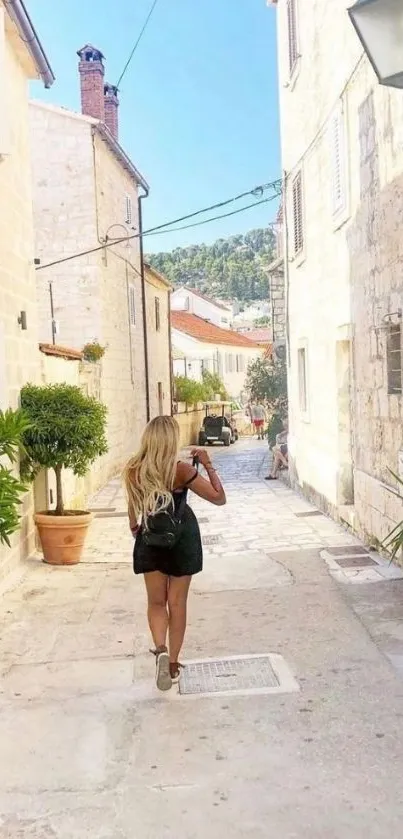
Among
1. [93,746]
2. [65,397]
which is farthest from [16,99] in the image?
[93,746]

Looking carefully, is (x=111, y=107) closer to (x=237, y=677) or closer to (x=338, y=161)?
(x=338, y=161)

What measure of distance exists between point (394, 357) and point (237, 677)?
401cm

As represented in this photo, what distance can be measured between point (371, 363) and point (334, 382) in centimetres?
221

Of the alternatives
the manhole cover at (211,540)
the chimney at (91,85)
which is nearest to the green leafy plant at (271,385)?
the chimney at (91,85)

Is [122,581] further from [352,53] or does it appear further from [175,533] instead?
[352,53]

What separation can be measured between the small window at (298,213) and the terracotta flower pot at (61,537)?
6.87m

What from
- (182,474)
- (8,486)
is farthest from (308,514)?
(182,474)

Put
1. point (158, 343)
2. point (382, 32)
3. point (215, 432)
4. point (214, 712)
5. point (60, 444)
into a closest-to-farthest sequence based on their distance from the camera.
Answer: point (382, 32) → point (214, 712) → point (60, 444) → point (158, 343) → point (215, 432)

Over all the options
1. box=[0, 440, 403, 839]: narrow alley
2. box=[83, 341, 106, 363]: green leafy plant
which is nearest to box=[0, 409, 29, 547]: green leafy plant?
box=[0, 440, 403, 839]: narrow alley

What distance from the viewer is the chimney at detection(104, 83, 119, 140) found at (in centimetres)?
2103

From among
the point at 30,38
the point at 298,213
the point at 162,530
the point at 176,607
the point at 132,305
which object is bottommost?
the point at 176,607

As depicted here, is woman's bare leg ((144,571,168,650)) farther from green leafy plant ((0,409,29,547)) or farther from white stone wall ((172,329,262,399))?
white stone wall ((172,329,262,399))

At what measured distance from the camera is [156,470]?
4.51 m

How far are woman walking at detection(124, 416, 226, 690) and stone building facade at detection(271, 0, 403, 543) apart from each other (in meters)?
3.29
